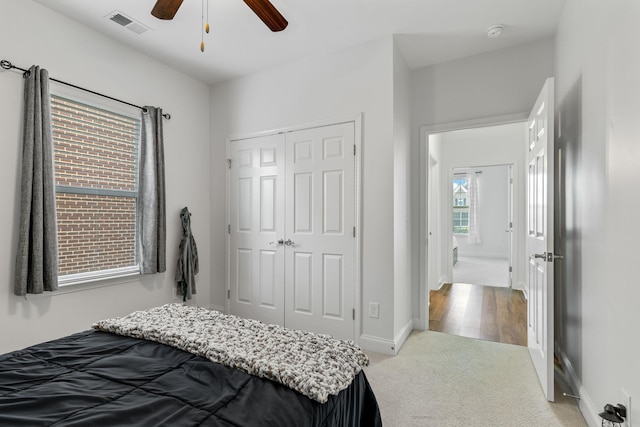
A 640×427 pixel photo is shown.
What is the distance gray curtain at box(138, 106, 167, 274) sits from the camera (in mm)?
3166

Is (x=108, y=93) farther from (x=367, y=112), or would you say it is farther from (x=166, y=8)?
(x=367, y=112)

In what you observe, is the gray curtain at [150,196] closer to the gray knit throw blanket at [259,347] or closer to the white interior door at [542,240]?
the gray knit throw blanket at [259,347]

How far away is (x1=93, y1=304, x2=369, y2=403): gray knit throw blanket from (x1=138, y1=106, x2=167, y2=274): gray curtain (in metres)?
1.48

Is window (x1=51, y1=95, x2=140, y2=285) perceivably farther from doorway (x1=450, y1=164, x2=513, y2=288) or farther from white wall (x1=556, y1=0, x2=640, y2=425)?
doorway (x1=450, y1=164, x2=513, y2=288)

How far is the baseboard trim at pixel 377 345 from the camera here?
111 inches

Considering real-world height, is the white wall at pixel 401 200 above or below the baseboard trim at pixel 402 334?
above

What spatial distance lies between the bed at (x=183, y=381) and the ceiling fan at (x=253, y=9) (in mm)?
1751

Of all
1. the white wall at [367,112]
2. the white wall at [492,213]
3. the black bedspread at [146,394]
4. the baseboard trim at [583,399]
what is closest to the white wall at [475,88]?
the white wall at [367,112]

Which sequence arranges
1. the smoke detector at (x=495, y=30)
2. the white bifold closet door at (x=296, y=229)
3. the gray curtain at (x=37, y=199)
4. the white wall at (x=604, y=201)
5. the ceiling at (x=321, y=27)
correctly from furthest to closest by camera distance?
the white bifold closet door at (x=296, y=229) → the smoke detector at (x=495, y=30) → the ceiling at (x=321, y=27) → the gray curtain at (x=37, y=199) → the white wall at (x=604, y=201)

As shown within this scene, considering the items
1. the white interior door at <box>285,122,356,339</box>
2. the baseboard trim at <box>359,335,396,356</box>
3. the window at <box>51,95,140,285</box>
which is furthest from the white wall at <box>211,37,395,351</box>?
the window at <box>51,95,140,285</box>

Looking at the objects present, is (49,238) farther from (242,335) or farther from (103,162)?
(242,335)

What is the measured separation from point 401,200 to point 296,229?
1070 millimetres

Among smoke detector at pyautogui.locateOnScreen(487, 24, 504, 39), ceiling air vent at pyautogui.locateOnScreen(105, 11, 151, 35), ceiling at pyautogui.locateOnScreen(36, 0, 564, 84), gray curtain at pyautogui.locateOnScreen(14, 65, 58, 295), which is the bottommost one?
gray curtain at pyautogui.locateOnScreen(14, 65, 58, 295)

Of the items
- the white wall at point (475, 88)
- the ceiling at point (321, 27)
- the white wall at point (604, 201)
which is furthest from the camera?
the white wall at point (475, 88)
